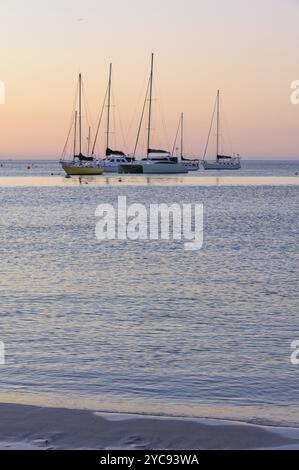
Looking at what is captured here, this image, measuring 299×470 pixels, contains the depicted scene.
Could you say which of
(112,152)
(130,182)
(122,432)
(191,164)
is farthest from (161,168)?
(122,432)

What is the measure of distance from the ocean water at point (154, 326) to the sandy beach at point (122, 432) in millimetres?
640

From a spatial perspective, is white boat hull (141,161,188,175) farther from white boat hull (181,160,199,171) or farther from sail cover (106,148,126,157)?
white boat hull (181,160,199,171)

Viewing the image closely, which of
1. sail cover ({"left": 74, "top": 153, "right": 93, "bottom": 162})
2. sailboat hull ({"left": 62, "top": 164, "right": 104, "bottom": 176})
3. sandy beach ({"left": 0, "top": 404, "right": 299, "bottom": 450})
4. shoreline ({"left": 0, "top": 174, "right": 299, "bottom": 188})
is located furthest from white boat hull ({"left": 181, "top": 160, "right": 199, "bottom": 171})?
sandy beach ({"left": 0, "top": 404, "right": 299, "bottom": 450})

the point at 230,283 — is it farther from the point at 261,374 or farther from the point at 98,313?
the point at 261,374

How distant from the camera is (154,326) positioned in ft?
48.3

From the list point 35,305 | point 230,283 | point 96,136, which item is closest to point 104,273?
point 230,283

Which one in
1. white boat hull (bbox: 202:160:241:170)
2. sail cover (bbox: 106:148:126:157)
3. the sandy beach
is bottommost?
the sandy beach

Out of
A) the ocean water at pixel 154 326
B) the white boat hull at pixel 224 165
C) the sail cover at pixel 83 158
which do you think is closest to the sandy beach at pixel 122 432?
the ocean water at pixel 154 326

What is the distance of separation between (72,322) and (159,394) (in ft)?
17.0

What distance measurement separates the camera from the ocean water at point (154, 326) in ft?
33.4

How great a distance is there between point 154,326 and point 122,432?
21.8 feet

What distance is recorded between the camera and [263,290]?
19.7m

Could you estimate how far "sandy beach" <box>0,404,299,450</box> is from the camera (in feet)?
25.2

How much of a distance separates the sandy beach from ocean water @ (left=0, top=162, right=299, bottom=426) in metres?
0.64
